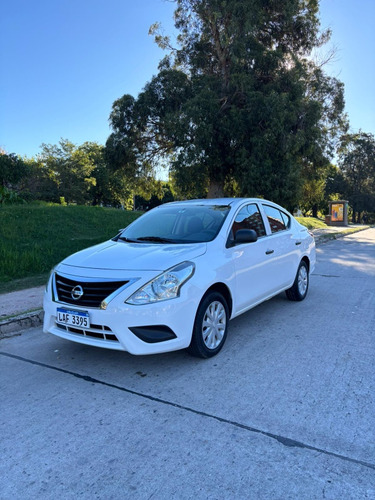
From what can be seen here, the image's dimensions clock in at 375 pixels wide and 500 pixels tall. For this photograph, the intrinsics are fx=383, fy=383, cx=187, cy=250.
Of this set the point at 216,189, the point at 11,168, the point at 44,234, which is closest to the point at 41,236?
the point at 44,234

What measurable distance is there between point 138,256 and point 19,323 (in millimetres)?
2344

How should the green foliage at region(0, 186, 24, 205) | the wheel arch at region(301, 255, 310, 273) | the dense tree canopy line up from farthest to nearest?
the dense tree canopy, the green foliage at region(0, 186, 24, 205), the wheel arch at region(301, 255, 310, 273)

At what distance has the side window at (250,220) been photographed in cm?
480

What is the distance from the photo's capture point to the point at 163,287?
3535 millimetres

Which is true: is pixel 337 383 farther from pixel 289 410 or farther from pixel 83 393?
pixel 83 393

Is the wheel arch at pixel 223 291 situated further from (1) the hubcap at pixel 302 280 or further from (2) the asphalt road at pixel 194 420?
(1) the hubcap at pixel 302 280

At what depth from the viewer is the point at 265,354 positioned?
412cm

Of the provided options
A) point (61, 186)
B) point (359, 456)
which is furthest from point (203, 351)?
point (61, 186)

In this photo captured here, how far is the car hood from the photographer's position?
3695 mm

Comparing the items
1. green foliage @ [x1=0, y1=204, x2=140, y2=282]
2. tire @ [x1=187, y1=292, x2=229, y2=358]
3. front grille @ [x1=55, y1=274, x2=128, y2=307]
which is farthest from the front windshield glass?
green foliage @ [x1=0, y1=204, x2=140, y2=282]

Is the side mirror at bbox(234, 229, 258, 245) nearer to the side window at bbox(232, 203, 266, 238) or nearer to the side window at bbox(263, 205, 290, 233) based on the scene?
the side window at bbox(232, 203, 266, 238)

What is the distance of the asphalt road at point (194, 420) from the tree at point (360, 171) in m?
54.8

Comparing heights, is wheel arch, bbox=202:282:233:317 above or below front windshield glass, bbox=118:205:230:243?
below

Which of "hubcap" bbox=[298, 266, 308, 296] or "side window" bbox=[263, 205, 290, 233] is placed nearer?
"side window" bbox=[263, 205, 290, 233]
